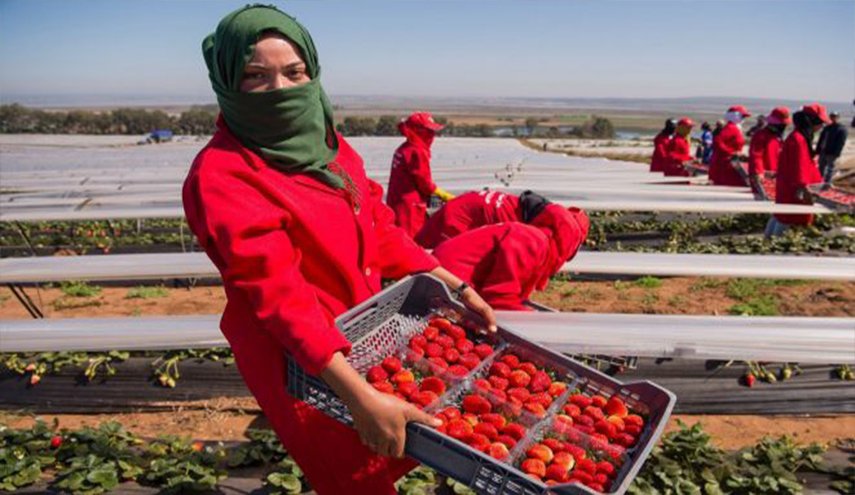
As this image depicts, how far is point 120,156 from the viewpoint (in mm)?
17141

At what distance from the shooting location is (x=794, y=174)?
7742 millimetres

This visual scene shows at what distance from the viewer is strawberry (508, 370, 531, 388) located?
5.96ft

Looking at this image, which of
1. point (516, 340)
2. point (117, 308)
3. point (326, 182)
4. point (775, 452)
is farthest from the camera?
point (117, 308)

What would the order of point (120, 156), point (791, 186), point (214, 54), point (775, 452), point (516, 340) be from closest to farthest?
point (214, 54) < point (516, 340) < point (775, 452) < point (791, 186) < point (120, 156)

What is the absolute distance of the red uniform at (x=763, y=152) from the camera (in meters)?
9.12

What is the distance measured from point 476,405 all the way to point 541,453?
0.25 meters

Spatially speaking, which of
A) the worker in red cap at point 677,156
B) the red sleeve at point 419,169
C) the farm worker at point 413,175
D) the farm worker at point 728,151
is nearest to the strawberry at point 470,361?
the farm worker at point 413,175

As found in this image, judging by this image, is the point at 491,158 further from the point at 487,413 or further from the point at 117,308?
the point at 487,413

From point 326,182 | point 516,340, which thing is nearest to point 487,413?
point 516,340

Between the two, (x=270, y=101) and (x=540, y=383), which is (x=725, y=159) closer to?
(x=540, y=383)

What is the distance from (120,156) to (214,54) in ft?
58.1

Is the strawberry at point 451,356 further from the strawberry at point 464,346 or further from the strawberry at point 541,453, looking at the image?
the strawberry at point 541,453

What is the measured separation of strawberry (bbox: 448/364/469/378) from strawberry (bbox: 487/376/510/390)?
0.08m

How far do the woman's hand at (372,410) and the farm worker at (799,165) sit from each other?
25.1 ft
